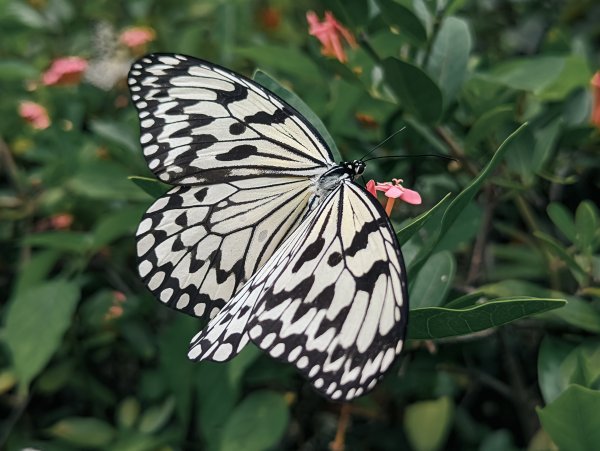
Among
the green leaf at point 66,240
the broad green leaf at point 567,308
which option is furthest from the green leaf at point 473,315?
the green leaf at point 66,240

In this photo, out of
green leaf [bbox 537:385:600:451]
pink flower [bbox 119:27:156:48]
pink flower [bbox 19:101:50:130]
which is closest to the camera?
green leaf [bbox 537:385:600:451]

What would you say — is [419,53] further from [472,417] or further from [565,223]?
[472,417]

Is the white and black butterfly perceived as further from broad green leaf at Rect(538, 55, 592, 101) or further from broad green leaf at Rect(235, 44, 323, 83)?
broad green leaf at Rect(538, 55, 592, 101)

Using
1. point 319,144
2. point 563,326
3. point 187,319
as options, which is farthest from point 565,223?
point 187,319

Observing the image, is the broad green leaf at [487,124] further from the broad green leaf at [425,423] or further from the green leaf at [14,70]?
the green leaf at [14,70]

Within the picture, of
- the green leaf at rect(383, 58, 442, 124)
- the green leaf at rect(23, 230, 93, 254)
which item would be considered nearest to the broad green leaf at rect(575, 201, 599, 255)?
the green leaf at rect(383, 58, 442, 124)

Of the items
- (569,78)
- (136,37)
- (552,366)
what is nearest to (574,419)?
(552,366)

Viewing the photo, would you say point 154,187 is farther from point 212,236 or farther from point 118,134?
point 118,134

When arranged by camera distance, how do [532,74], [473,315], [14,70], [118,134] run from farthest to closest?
[14,70]
[118,134]
[532,74]
[473,315]
